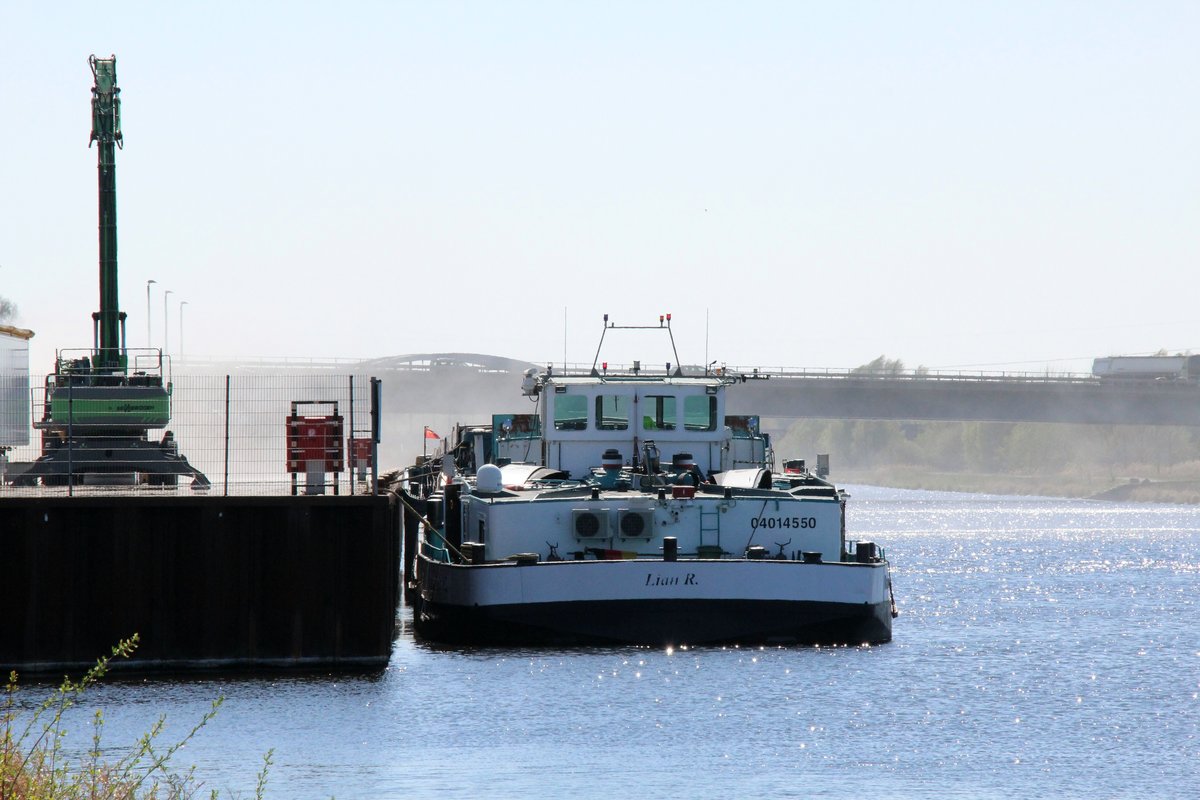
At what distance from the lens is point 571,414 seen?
39969 millimetres

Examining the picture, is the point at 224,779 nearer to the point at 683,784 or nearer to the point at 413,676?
the point at 683,784

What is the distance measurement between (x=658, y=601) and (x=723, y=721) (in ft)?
18.5

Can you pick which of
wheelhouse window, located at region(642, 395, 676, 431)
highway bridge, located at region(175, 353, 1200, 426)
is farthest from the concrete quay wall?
highway bridge, located at region(175, 353, 1200, 426)

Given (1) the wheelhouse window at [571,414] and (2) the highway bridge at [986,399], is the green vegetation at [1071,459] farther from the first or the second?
(1) the wheelhouse window at [571,414]

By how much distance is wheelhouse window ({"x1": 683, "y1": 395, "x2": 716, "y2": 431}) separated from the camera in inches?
1585

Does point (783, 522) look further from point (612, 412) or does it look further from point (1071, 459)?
point (1071, 459)

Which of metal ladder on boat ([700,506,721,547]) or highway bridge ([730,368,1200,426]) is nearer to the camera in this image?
metal ladder on boat ([700,506,721,547])

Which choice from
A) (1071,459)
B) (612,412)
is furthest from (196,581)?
(1071,459)

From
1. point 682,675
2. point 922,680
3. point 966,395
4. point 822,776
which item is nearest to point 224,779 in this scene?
point 822,776

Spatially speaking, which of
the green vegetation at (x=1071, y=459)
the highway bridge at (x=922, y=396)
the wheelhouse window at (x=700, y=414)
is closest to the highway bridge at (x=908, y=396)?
the highway bridge at (x=922, y=396)

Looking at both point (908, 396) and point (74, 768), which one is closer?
point (74, 768)

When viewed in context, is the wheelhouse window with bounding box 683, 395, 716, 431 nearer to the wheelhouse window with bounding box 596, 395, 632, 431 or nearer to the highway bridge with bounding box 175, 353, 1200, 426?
the wheelhouse window with bounding box 596, 395, 632, 431

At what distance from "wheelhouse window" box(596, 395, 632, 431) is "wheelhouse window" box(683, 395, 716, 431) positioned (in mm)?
1407

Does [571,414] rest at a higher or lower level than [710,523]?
higher
